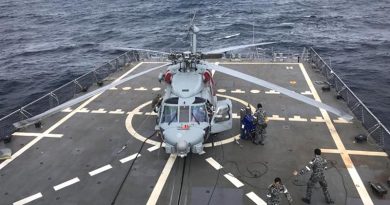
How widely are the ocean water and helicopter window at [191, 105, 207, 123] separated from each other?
21565mm

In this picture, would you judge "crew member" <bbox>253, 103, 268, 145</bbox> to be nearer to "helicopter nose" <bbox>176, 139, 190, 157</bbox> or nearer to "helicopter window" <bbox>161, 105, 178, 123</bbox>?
"helicopter window" <bbox>161, 105, 178, 123</bbox>

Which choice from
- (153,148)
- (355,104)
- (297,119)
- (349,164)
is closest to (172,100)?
(153,148)

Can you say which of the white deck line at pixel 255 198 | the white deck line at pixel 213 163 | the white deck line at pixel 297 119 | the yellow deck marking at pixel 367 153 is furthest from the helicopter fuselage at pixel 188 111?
the yellow deck marking at pixel 367 153

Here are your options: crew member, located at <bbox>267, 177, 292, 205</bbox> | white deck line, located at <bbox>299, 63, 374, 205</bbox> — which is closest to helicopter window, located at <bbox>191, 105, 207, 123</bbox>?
crew member, located at <bbox>267, 177, 292, 205</bbox>

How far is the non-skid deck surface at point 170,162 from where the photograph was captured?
16281 millimetres

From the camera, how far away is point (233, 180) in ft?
56.2

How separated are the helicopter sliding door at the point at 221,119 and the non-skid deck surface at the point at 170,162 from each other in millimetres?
1143

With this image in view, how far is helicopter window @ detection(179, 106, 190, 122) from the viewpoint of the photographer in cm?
1842

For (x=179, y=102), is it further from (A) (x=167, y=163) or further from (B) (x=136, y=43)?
(B) (x=136, y=43)

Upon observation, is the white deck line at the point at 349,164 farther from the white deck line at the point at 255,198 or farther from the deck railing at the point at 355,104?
the white deck line at the point at 255,198

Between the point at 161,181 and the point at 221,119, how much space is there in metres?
5.29

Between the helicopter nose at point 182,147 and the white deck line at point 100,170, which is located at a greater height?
the helicopter nose at point 182,147

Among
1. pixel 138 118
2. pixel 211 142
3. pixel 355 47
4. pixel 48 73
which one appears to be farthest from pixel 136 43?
pixel 211 142

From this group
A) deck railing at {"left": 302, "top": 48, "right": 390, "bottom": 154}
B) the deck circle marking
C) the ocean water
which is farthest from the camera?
the ocean water
